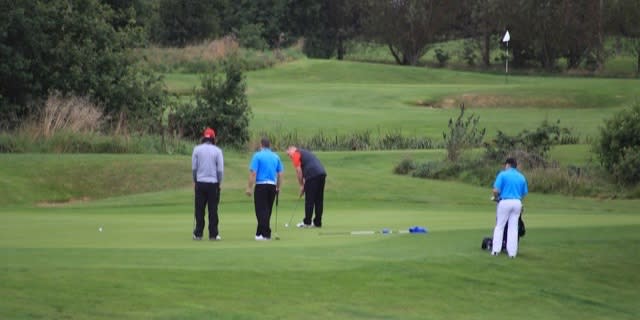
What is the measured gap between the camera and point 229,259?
18453mm

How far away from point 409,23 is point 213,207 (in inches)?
2866

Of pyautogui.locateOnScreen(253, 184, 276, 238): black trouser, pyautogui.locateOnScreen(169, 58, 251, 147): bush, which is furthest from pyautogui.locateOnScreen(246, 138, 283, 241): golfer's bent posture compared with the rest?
pyautogui.locateOnScreen(169, 58, 251, 147): bush

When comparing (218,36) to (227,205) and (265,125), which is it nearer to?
(265,125)

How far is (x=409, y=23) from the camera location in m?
93.7

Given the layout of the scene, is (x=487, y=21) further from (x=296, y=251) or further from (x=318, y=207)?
(x=296, y=251)

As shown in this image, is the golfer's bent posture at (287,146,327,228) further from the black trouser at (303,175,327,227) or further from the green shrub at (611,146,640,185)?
the green shrub at (611,146,640,185)

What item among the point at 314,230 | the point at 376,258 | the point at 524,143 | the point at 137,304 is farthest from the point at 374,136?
the point at 137,304

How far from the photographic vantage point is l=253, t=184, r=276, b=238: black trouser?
22438mm

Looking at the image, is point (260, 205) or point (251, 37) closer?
point (260, 205)

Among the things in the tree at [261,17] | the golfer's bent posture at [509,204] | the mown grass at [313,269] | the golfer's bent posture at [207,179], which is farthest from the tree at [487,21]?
the golfer's bent posture at [509,204]

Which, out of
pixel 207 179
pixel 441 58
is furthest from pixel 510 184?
pixel 441 58

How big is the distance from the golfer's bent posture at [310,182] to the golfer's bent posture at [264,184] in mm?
3222

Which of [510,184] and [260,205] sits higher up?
[510,184]

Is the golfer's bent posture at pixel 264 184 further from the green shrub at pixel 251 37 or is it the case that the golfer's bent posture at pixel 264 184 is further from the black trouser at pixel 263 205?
the green shrub at pixel 251 37
